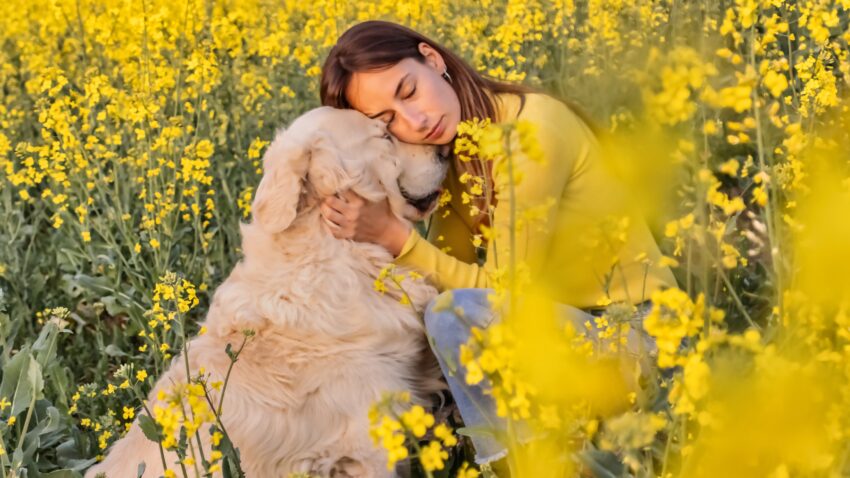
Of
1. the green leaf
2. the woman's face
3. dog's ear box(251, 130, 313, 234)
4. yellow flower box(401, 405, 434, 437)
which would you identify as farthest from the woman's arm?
yellow flower box(401, 405, 434, 437)

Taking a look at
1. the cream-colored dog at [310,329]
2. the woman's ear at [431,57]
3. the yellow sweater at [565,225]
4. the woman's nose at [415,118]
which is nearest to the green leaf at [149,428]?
the cream-colored dog at [310,329]

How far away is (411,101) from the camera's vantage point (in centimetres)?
275

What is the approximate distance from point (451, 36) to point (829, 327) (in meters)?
3.41

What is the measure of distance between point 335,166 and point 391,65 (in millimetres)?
370

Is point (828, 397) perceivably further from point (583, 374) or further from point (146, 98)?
point (146, 98)

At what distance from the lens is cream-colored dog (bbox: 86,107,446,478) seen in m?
2.48

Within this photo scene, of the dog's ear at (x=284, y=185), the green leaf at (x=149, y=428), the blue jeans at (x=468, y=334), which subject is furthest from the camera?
the dog's ear at (x=284, y=185)

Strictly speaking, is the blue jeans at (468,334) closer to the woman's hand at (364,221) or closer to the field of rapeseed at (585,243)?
the field of rapeseed at (585,243)

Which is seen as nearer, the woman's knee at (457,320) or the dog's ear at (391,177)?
the woman's knee at (457,320)

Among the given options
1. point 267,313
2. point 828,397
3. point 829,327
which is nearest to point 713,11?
point 267,313

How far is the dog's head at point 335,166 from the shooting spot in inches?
103

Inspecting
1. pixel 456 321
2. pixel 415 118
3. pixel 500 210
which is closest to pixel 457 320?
pixel 456 321

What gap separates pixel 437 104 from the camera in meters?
2.74

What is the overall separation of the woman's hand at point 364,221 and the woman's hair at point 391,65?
0.28 metres
